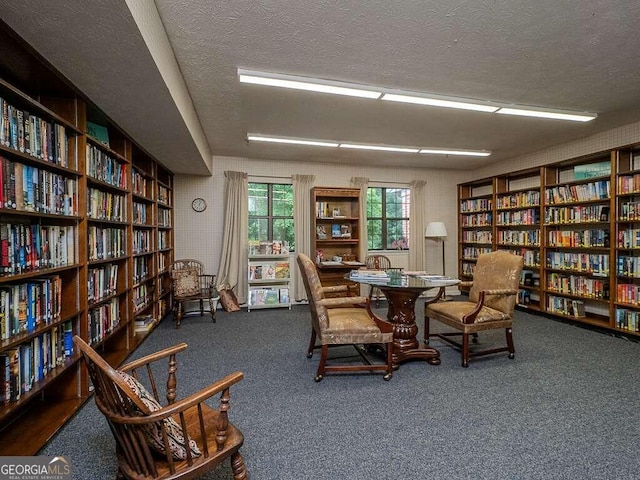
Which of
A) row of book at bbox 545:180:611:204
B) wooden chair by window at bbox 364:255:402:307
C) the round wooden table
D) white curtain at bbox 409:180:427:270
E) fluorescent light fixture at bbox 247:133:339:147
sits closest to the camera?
the round wooden table

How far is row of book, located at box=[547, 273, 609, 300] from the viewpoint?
162 inches

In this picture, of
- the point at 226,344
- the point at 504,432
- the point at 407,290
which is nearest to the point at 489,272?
the point at 407,290

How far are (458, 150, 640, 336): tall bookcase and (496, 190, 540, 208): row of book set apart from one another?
0.02 metres

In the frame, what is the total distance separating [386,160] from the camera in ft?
19.0

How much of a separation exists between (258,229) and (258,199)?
0.55 m

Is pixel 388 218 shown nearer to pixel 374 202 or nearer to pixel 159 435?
pixel 374 202

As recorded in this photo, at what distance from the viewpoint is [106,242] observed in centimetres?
287

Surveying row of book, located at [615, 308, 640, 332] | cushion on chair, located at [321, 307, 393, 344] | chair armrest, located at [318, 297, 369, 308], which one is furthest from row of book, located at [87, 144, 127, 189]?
row of book, located at [615, 308, 640, 332]

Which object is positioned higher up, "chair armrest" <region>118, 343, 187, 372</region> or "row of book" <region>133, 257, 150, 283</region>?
"row of book" <region>133, 257, 150, 283</region>

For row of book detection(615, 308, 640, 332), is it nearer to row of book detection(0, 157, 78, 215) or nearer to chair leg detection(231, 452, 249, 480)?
chair leg detection(231, 452, 249, 480)

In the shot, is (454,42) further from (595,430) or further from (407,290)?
(595,430)

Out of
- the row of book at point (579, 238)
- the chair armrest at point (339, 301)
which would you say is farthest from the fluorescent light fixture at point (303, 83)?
the row of book at point (579, 238)

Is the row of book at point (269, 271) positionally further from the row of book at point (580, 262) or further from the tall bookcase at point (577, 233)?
the row of book at point (580, 262)

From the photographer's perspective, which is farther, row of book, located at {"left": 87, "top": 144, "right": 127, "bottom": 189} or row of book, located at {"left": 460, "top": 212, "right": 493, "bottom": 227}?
row of book, located at {"left": 460, "top": 212, "right": 493, "bottom": 227}
